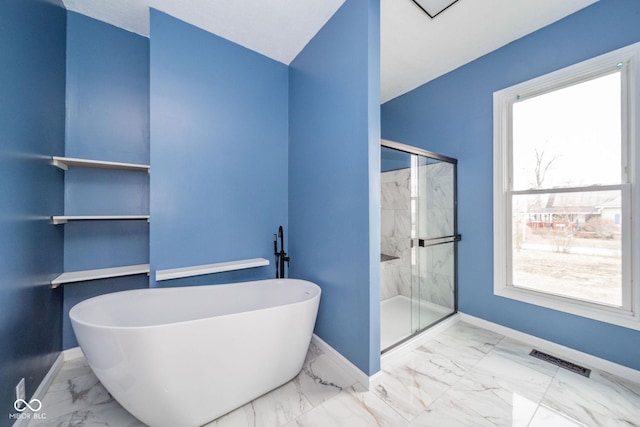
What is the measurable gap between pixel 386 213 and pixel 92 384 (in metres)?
2.65

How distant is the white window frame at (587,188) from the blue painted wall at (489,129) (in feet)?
0.21

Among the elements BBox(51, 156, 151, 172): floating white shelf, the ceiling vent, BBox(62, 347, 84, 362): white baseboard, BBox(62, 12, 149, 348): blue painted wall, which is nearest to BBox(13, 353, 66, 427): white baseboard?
BBox(62, 347, 84, 362): white baseboard

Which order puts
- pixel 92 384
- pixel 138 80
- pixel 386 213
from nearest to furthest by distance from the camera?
pixel 92 384, pixel 138 80, pixel 386 213

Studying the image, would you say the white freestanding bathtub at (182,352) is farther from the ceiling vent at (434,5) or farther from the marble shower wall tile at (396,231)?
the ceiling vent at (434,5)

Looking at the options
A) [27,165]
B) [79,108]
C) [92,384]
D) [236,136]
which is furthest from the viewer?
[236,136]

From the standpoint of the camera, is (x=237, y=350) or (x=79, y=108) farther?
(x=79, y=108)

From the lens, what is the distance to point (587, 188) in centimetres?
173

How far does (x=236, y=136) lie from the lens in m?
2.11

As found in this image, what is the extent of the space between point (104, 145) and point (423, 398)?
3.00 metres

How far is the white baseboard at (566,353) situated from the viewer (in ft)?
5.04

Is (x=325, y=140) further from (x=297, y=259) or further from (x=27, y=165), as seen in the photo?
(x=27, y=165)

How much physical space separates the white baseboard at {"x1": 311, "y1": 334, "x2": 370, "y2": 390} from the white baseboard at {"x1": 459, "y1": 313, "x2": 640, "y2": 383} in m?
1.52

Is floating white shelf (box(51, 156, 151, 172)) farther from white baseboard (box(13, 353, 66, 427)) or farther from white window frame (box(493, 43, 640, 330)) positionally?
white window frame (box(493, 43, 640, 330))

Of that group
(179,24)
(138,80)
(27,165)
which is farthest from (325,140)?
(27,165)
